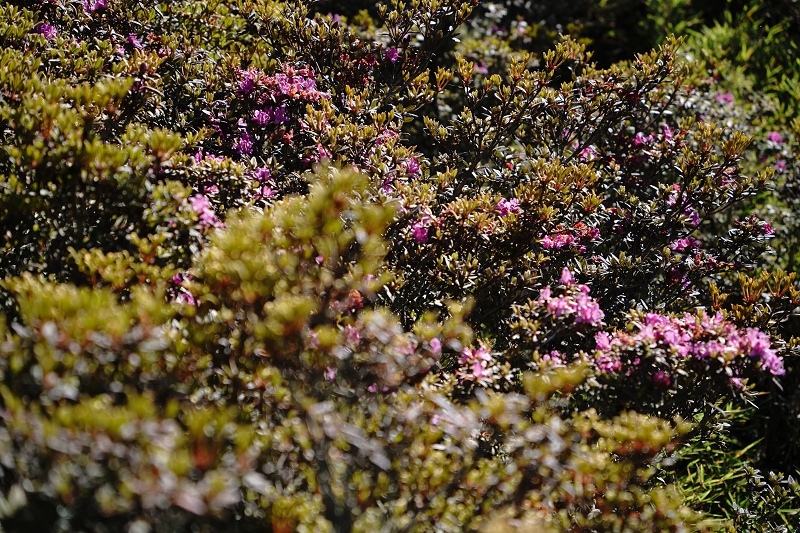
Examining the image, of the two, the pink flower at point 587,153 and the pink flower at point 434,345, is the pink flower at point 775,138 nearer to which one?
the pink flower at point 587,153

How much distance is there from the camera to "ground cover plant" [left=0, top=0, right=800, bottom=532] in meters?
1.85

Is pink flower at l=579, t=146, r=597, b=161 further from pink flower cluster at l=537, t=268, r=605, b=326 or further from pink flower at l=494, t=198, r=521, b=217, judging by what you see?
pink flower cluster at l=537, t=268, r=605, b=326

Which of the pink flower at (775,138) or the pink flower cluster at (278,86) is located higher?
the pink flower at (775,138)

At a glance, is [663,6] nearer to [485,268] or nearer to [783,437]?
[783,437]

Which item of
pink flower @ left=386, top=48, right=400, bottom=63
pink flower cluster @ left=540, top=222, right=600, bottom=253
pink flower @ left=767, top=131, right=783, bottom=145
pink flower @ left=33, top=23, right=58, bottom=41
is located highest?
pink flower @ left=767, top=131, right=783, bottom=145

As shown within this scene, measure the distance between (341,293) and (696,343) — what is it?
60.1 inches

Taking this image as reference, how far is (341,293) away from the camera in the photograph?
2170 mm

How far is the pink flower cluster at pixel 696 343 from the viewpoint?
2.65m

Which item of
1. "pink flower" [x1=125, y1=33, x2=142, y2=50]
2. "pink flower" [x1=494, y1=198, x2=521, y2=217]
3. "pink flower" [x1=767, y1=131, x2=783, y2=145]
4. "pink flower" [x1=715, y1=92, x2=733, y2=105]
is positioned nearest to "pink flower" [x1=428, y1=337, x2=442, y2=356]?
"pink flower" [x1=494, y1=198, x2=521, y2=217]

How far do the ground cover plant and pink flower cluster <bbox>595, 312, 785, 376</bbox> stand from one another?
0.04ft

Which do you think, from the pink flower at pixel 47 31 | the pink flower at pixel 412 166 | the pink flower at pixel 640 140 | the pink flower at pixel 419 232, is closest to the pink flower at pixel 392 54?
the pink flower at pixel 412 166

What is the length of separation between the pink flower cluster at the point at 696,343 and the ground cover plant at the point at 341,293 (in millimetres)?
13

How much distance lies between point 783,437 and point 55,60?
197 inches

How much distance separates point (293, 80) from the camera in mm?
3523
